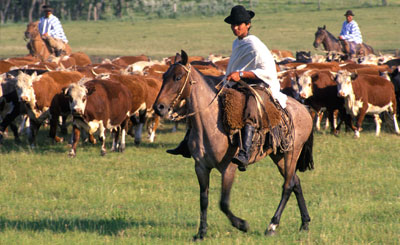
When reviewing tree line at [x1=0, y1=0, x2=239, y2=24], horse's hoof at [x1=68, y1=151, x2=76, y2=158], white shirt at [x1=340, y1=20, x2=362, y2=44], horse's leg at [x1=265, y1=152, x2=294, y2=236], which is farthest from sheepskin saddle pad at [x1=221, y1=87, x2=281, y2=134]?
tree line at [x1=0, y1=0, x2=239, y2=24]

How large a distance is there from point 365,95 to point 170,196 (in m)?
7.27

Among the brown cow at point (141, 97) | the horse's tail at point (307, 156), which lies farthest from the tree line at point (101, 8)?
the horse's tail at point (307, 156)

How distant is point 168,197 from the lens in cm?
949

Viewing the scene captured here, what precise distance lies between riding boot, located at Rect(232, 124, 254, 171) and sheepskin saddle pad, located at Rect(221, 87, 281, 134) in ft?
0.26

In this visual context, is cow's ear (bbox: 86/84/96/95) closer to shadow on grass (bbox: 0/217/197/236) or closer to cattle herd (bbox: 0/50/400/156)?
cattle herd (bbox: 0/50/400/156)

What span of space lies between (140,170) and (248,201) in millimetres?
2956

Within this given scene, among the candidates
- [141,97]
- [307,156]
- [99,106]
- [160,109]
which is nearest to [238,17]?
[160,109]

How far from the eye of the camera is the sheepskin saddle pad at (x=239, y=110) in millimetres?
6906

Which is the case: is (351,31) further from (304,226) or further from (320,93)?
(304,226)

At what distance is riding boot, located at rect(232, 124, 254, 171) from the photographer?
22.2 ft

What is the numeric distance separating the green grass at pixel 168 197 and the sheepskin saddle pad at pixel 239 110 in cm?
115

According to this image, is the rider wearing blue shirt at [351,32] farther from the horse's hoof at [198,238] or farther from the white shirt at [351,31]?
the horse's hoof at [198,238]

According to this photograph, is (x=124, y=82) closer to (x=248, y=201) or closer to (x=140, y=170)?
(x=140, y=170)

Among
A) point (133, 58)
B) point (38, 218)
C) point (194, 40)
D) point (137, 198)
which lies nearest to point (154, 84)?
point (137, 198)
